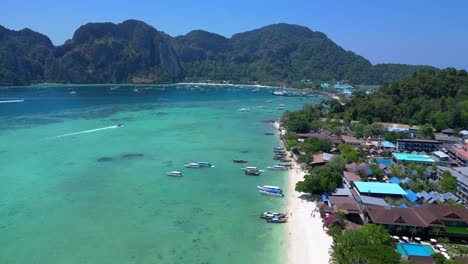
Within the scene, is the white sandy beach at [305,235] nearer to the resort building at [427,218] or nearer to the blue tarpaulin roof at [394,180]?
the resort building at [427,218]

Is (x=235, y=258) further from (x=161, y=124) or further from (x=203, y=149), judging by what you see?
(x=161, y=124)

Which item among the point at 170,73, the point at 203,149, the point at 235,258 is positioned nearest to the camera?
the point at 235,258

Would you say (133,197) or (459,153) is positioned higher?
(459,153)

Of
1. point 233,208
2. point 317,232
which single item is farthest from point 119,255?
point 317,232

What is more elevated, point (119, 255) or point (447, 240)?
point (447, 240)

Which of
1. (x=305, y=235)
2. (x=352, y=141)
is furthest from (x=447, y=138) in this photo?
(x=305, y=235)

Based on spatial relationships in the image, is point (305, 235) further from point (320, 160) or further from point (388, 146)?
point (388, 146)
